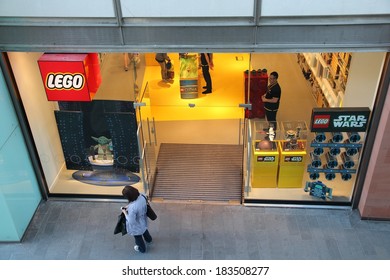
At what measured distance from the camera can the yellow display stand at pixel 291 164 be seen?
760cm

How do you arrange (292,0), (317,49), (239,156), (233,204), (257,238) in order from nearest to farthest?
1. (292,0)
2. (317,49)
3. (257,238)
4. (233,204)
5. (239,156)

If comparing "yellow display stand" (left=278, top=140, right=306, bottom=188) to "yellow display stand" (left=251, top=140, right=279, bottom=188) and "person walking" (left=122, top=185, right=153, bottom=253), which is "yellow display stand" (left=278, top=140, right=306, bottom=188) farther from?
"person walking" (left=122, top=185, right=153, bottom=253)

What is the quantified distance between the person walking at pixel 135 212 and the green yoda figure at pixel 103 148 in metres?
1.59

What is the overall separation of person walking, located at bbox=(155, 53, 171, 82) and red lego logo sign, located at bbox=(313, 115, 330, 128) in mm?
2512

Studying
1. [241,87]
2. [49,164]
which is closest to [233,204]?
[241,87]

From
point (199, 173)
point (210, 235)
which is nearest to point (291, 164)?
point (199, 173)

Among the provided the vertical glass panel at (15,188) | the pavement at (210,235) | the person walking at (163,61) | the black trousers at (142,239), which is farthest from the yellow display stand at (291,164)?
the vertical glass panel at (15,188)

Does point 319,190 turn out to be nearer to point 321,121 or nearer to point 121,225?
point 321,121

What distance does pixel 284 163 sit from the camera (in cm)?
769

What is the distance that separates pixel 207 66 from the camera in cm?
734

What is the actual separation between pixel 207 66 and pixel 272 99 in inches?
53.8

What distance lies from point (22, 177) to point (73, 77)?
2.03m

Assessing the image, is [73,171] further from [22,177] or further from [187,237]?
[187,237]

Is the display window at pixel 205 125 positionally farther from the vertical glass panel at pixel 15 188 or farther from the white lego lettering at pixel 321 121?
the vertical glass panel at pixel 15 188
